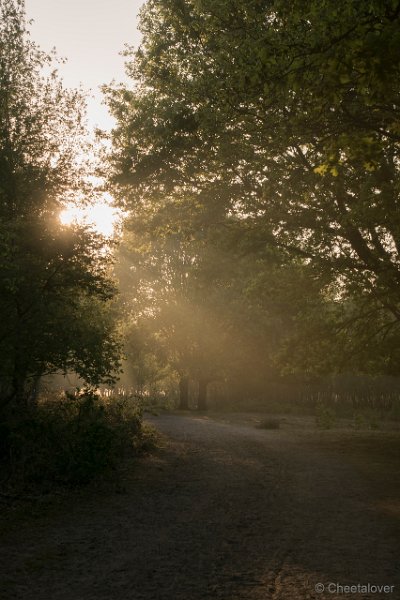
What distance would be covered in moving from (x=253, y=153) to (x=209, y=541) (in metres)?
11.0

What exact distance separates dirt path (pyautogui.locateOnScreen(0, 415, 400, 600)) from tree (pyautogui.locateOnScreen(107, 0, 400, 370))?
6.78 metres

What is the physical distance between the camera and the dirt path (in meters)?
6.22

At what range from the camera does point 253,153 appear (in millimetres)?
15594

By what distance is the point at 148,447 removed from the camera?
57.9 ft

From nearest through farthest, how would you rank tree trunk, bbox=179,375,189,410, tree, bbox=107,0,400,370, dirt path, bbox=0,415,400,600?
dirt path, bbox=0,415,400,600, tree, bbox=107,0,400,370, tree trunk, bbox=179,375,189,410

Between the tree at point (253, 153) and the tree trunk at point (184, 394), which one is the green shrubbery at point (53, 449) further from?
the tree trunk at point (184, 394)

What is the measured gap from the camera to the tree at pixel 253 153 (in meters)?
11.5

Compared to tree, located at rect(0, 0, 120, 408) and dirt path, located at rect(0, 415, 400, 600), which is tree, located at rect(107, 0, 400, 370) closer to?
tree, located at rect(0, 0, 120, 408)

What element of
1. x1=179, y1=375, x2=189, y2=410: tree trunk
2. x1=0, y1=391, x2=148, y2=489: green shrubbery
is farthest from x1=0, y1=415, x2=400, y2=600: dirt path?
x1=179, y1=375, x2=189, y2=410: tree trunk

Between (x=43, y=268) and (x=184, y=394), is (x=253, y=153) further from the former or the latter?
(x=184, y=394)

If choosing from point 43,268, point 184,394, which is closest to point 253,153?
point 43,268

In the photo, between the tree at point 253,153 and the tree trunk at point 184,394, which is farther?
the tree trunk at point 184,394

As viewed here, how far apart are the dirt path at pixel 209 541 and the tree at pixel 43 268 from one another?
3740mm

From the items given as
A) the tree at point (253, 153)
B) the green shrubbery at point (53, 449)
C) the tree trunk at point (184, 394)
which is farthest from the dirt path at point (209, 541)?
the tree trunk at point (184, 394)
